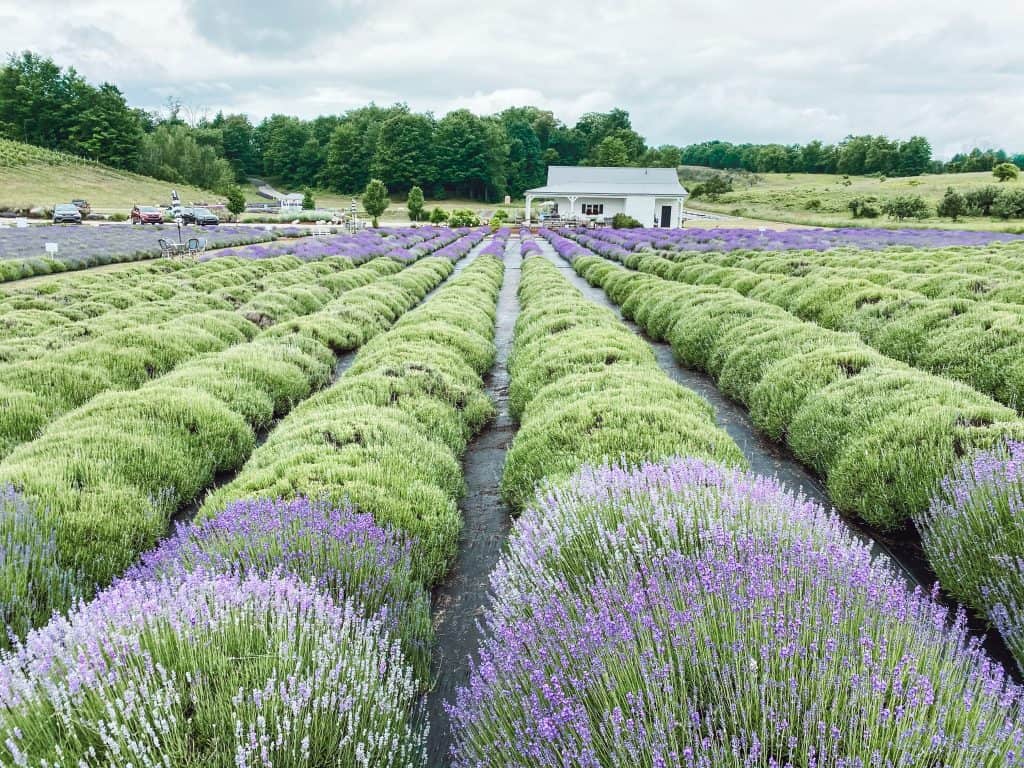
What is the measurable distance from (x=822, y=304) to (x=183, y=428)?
11.0 m

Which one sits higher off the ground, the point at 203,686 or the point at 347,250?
the point at 347,250

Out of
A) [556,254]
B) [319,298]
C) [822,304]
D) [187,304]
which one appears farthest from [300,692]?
[556,254]

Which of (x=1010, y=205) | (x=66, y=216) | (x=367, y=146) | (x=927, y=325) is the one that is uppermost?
(x=367, y=146)

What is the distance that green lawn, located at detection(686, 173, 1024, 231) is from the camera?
186ft

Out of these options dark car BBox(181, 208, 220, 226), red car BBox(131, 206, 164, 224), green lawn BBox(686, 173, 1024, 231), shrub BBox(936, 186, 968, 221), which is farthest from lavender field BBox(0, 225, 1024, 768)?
green lawn BBox(686, 173, 1024, 231)

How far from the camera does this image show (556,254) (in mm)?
35719

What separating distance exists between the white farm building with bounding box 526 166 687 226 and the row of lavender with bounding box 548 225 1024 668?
51.6 metres

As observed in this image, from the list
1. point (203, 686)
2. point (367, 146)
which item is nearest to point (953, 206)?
point (203, 686)

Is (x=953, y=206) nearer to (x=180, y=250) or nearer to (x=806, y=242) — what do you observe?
(x=806, y=242)

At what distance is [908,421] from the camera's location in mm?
5539

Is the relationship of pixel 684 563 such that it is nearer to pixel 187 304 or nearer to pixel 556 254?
pixel 187 304

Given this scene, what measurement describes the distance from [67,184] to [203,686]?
3363 inches

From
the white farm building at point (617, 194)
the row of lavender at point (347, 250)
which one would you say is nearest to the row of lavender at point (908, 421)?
the row of lavender at point (347, 250)

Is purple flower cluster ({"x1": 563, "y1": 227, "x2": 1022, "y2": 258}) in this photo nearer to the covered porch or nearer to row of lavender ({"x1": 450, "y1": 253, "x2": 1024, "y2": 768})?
row of lavender ({"x1": 450, "y1": 253, "x2": 1024, "y2": 768})
